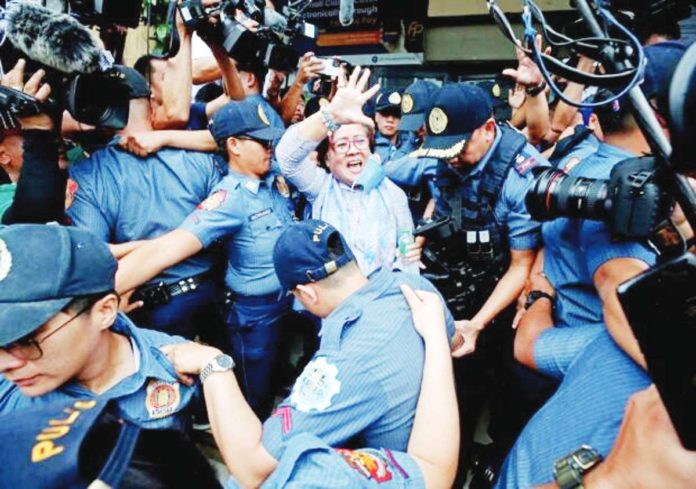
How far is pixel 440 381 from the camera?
1.53m

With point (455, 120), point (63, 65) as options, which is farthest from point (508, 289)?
point (63, 65)

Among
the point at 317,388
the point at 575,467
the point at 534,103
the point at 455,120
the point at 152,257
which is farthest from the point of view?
the point at 534,103

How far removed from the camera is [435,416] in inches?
57.9

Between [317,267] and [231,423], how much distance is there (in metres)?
0.63

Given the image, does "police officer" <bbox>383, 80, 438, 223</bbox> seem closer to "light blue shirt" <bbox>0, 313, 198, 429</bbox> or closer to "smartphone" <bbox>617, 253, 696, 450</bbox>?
"light blue shirt" <bbox>0, 313, 198, 429</bbox>

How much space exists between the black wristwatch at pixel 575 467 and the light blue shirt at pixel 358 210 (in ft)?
6.32

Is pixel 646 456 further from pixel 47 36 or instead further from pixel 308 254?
pixel 47 36

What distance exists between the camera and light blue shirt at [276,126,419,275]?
289 cm

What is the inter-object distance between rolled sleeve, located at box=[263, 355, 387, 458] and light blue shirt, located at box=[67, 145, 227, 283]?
146 cm

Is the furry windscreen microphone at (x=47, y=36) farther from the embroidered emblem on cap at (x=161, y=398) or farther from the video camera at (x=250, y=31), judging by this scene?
the embroidered emblem on cap at (x=161, y=398)

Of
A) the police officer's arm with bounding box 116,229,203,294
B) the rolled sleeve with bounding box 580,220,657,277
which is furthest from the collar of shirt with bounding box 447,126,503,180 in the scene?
the police officer's arm with bounding box 116,229,203,294

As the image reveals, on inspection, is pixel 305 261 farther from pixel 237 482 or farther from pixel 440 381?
pixel 237 482

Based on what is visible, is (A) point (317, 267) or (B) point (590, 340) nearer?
(B) point (590, 340)

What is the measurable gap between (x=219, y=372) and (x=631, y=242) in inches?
52.6
